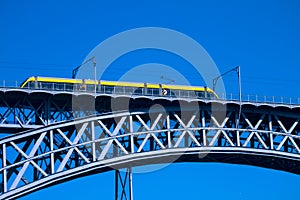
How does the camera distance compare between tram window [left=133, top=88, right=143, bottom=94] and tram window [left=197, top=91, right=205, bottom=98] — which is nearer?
tram window [left=133, top=88, right=143, bottom=94]

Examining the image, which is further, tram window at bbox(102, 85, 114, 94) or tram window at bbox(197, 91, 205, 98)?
tram window at bbox(197, 91, 205, 98)

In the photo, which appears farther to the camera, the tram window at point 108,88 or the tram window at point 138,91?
the tram window at point 138,91

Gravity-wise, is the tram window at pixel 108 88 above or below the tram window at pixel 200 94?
above

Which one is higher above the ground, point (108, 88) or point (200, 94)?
point (108, 88)

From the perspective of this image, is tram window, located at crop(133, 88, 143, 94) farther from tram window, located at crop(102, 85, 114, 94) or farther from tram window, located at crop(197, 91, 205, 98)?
tram window, located at crop(197, 91, 205, 98)

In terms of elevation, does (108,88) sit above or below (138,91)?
above

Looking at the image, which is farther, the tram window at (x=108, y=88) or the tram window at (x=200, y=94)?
the tram window at (x=200, y=94)

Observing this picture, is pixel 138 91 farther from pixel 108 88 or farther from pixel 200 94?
pixel 200 94

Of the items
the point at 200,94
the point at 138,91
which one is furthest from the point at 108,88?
the point at 200,94

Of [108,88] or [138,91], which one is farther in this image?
[138,91]

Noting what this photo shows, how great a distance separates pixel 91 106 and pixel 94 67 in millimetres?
2833

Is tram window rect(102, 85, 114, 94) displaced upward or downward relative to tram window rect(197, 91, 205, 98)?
upward

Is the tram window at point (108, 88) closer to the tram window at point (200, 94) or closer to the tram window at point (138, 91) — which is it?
the tram window at point (138, 91)

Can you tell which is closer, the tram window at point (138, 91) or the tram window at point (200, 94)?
the tram window at point (138, 91)
